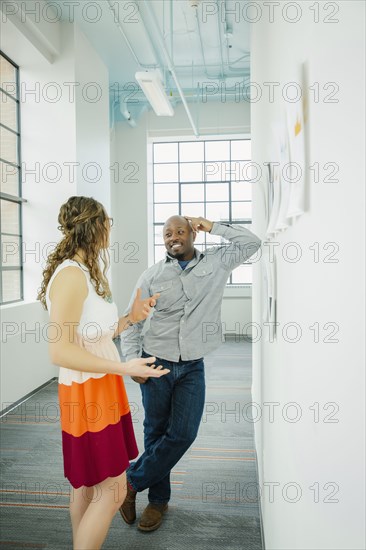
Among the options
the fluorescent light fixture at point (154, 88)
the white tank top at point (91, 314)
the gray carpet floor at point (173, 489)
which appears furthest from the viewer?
the fluorescent light fixture at point (154, 88)

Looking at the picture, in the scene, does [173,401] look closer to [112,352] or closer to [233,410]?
[112,352]

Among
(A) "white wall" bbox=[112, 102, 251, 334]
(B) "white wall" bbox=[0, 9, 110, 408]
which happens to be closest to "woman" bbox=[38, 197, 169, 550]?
(B) "white wall" bbox=[0, 9, 110, 408]

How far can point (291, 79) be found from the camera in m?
1.08

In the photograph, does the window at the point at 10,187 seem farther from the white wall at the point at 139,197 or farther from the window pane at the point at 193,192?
the window pane at the point at 193,192

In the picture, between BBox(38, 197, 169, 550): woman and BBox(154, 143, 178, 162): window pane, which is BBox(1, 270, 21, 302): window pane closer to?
BBox(38, 197, 169, 550): woman

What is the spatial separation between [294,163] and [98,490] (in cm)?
121

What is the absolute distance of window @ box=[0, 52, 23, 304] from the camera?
4359 millimetres

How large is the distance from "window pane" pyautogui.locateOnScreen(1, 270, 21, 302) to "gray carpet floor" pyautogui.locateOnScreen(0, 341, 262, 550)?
3.30 feet

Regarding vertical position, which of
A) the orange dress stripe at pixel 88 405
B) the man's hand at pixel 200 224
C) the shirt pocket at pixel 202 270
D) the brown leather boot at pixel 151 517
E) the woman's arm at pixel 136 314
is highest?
the man's hand at pixel 200 224

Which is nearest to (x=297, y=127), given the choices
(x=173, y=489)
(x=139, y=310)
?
(x=139, y=310)

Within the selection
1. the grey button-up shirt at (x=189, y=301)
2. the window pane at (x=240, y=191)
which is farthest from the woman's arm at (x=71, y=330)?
the window pane at (x=240, y=191)

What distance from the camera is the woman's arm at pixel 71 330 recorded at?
1.37 m

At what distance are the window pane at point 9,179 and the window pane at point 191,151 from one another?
367cm

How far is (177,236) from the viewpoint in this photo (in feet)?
7.27
